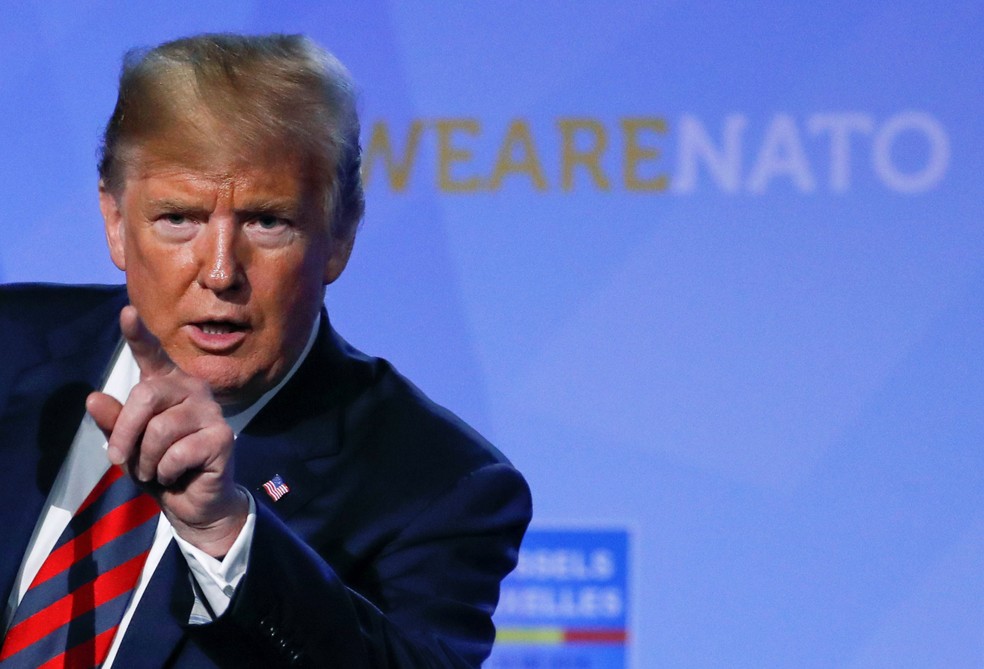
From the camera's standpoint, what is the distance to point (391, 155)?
344cm

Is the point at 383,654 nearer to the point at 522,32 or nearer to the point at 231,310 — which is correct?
the point at 231,310

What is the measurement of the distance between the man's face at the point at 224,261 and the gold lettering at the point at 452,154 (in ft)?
4.76

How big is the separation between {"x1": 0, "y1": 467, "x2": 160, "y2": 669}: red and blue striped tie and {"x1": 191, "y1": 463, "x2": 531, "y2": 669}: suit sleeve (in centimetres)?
32

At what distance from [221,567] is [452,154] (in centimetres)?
201

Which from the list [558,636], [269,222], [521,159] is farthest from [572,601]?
[269,222]

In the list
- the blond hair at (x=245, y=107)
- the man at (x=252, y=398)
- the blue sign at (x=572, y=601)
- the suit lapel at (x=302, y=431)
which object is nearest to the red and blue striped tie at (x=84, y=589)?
the man at (x=252, y=398)

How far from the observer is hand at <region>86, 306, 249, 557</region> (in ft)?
4.54

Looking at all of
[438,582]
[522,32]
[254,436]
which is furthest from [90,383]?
[522,32]

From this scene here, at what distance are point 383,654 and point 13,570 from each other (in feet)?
1.76

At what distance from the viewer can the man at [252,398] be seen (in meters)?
1.88

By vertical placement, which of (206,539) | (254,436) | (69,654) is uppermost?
(254,436)

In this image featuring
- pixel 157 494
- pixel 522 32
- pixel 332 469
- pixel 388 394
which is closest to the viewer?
pixel 157 494

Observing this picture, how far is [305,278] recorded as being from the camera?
1.99 metres

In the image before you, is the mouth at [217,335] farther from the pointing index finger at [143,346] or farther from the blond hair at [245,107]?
the pointing index finger at [143,346]
